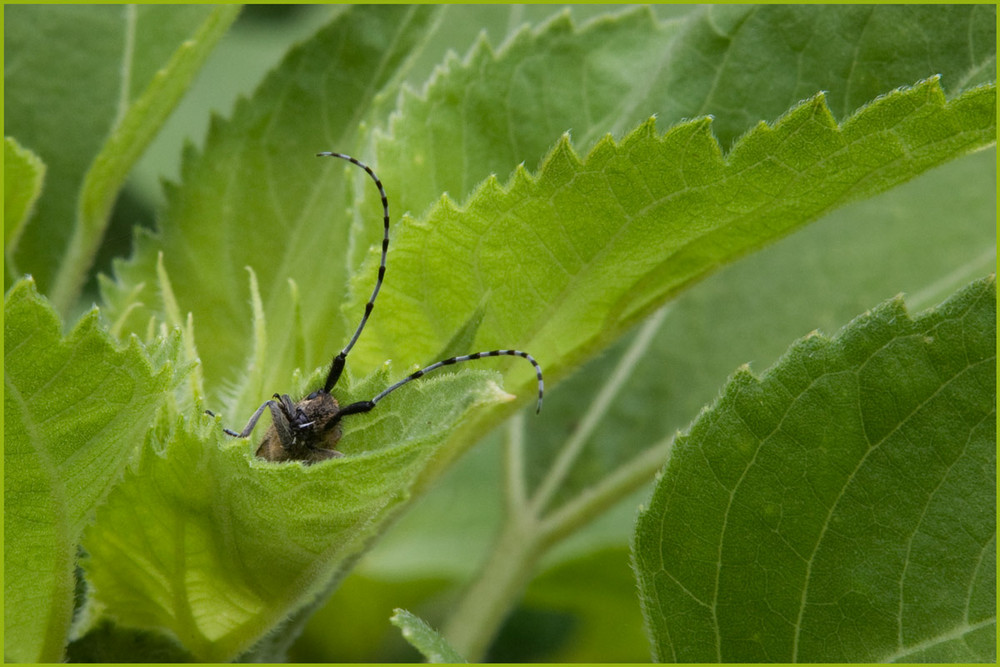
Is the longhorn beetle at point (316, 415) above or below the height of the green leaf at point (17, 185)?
below

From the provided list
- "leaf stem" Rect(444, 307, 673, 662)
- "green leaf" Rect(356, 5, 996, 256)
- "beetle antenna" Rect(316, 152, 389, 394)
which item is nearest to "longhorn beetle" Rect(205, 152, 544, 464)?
"beetle antenna" Rect(316, 152, 389, 394)

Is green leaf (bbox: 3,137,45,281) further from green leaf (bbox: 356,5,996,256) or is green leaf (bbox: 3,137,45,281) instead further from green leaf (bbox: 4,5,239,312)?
green leaf (bbox: 356,5,996,256)

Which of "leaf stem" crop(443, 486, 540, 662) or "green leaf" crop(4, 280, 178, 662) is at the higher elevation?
"green leaf" crop(4, 280, 178, 662)

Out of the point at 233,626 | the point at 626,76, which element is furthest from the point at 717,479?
the point at 626,76

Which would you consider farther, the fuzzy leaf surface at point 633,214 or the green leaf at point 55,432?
the fuzzy leaf surface at point 633,214

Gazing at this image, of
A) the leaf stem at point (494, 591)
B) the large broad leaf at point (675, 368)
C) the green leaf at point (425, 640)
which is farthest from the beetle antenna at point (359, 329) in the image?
the large broad leaf at point (675, 368)

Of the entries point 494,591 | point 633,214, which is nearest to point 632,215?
point 633,214

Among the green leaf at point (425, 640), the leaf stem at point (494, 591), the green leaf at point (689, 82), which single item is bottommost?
the green leaf at point (425, 640)

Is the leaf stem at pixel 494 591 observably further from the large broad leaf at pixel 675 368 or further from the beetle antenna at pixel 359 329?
the beetle antenna at pixel 359 329
